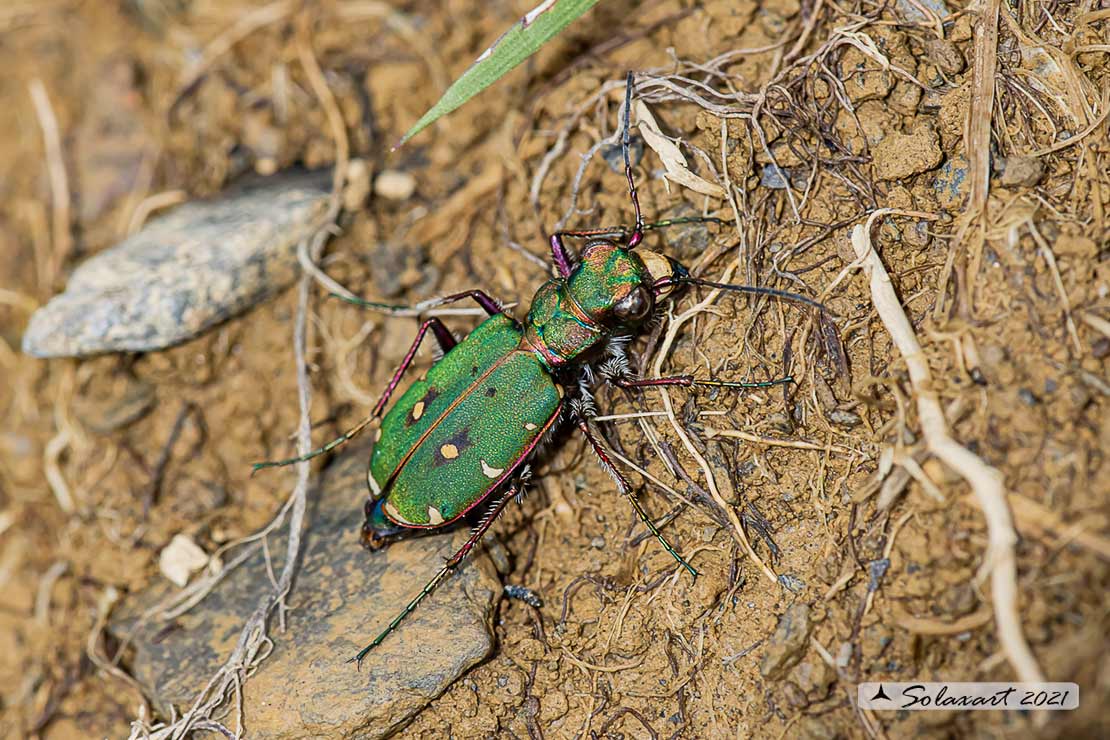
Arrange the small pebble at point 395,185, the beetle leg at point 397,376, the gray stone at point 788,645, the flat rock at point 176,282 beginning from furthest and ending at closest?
1. the small pebble at point 395,185
2. the flat rock at point 176,282
3. the beetle leg at point 397,376
4. the gray stone at point 788,645

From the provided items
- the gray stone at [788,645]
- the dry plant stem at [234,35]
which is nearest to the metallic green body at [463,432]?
the gray stone at [788,645]

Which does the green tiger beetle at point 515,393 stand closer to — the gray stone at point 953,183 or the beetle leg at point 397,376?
the beetle leg at point 397,376

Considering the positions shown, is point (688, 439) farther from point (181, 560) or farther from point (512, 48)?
point (181, 560)

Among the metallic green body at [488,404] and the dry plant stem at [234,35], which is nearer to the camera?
the metallic green body at [488,404]

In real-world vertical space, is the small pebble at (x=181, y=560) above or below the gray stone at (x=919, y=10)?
below

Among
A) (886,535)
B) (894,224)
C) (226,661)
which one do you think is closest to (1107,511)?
(886,535)

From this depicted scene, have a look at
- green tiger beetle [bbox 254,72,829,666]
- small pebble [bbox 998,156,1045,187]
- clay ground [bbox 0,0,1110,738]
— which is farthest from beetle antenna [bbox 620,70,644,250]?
small pebble [bbox 998,156,1045,187]

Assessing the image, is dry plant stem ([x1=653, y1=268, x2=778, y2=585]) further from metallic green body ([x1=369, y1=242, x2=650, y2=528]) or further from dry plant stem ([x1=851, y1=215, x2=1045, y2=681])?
dry plant stem ([x1=851, y1=215, x2=1045, y2=681])

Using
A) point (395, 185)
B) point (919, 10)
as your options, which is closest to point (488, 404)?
point (395, 185)
